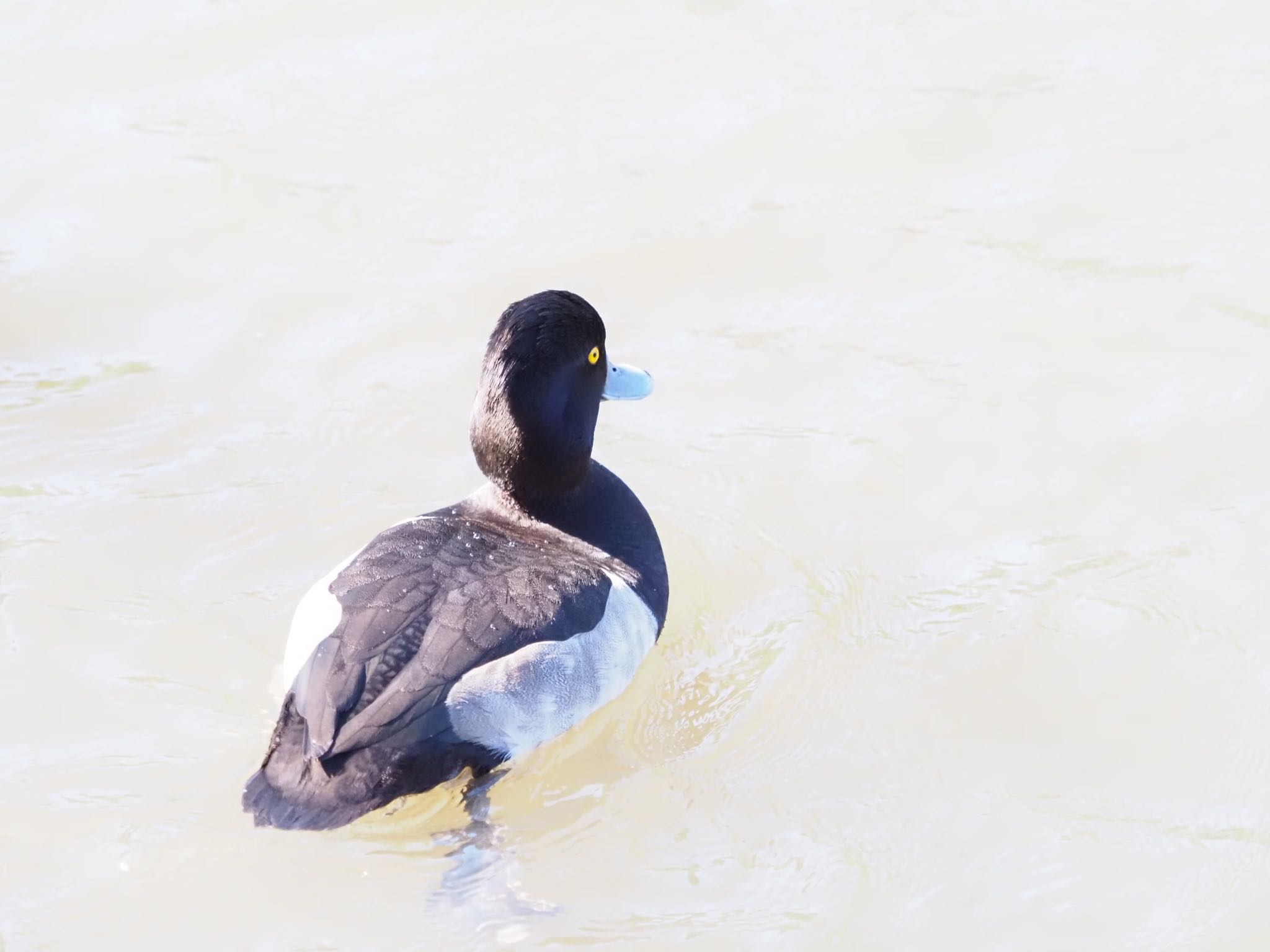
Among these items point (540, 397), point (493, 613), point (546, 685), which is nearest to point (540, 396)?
point (540, 397)

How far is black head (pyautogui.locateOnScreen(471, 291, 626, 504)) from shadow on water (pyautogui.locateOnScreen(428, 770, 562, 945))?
91 centimetres

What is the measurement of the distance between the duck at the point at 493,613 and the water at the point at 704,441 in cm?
24

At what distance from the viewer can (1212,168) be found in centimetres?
676

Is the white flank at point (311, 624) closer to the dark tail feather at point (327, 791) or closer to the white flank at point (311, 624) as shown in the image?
the white flank at point (311, 624)

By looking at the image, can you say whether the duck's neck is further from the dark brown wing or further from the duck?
the dark brown wing

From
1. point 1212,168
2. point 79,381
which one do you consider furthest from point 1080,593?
point 79,381

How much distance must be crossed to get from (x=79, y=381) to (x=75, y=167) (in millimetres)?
1528

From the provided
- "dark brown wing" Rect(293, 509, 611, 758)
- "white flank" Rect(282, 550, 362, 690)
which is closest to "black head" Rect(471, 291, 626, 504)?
"dark brown wing" Rect(293, 509, 611, 758)

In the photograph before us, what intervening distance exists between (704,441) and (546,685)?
5.46ft

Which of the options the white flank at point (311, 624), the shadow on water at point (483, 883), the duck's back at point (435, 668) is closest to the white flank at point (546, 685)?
the duck's back at point (435, 668)

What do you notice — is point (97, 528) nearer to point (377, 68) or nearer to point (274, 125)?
point (274, 125)

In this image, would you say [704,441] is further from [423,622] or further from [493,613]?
[423,622]

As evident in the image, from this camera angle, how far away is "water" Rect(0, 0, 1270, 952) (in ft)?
13.4

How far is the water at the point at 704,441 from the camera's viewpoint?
409 centimetres
